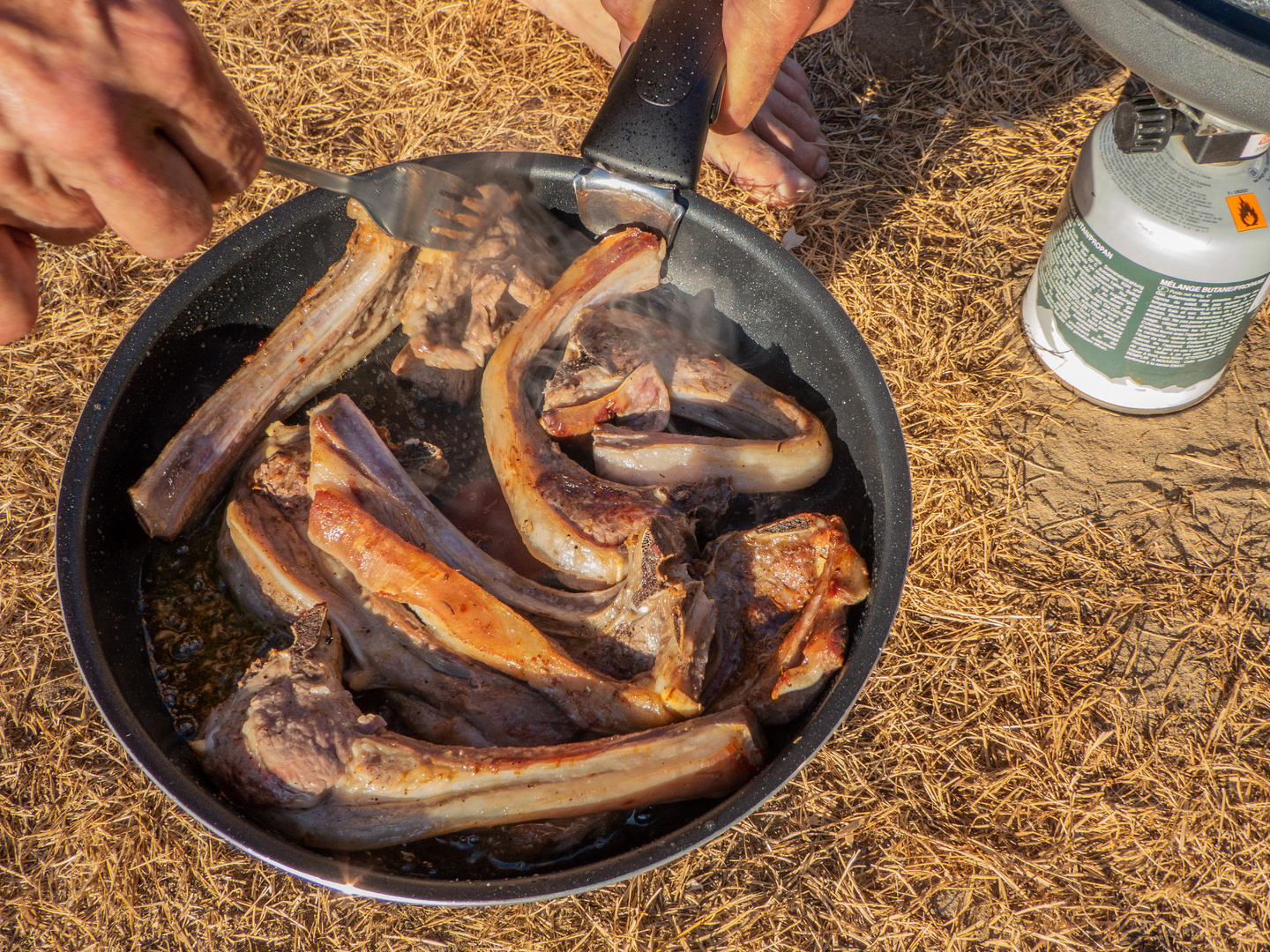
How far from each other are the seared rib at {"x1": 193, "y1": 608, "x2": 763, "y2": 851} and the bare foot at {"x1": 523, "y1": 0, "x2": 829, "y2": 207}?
2.34 metres

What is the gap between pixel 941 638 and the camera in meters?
2.86

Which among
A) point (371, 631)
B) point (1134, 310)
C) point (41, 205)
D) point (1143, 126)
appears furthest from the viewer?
point (1134, 310)

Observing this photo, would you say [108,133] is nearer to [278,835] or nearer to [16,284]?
[16,284]

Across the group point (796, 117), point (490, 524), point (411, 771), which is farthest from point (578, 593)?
point (796, 117)

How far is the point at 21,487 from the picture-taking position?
3078 mm

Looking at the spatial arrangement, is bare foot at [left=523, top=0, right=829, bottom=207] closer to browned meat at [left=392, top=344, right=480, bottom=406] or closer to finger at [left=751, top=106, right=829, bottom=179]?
finger at [left=751, top=106, right=829, bottom=179]

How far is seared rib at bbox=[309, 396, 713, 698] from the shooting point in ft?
6.72

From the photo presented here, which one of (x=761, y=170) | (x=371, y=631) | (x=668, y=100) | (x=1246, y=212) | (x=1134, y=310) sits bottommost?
(x=371, y=631)

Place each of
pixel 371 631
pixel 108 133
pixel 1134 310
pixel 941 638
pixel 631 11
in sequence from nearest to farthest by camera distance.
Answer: pixel 108 133 < pixel 371 631 < pixel 631 11 < pixel 1134 310 < pixel 941 638

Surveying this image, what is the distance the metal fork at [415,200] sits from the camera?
7.34ft

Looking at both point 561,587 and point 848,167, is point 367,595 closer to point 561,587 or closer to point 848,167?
point 561,587

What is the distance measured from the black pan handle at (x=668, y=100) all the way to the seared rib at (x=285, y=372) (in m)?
0.73

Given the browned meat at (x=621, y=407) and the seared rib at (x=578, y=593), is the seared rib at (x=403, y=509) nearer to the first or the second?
the seared rib at (x=578, y=593)

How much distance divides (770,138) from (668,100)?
162 cm
